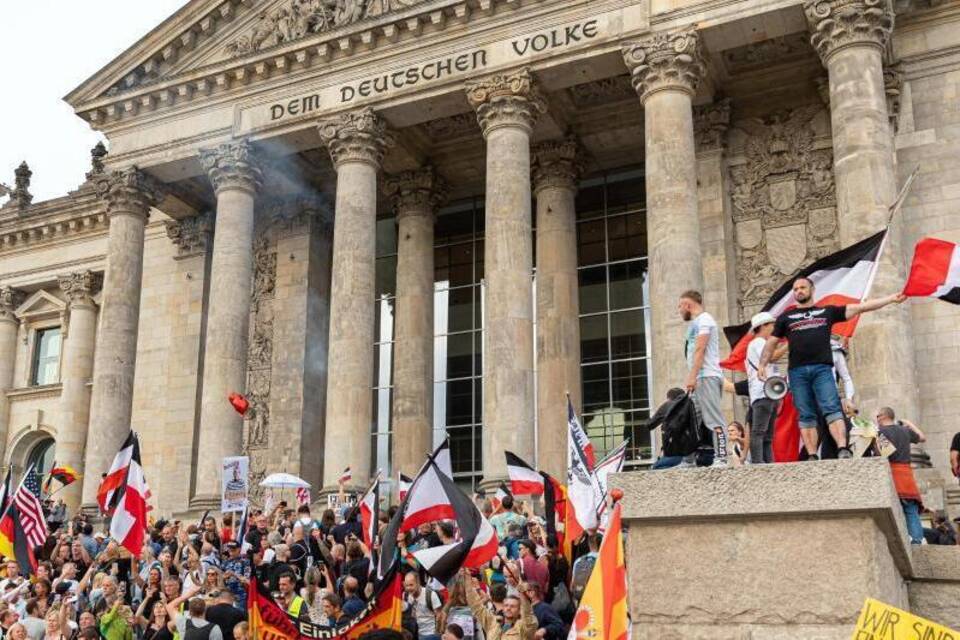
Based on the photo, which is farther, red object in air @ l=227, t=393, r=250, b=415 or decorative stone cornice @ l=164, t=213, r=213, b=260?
decorative stone cornice @ l=164, t=213, r=213, b=260

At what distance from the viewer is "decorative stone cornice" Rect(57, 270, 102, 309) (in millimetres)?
36875

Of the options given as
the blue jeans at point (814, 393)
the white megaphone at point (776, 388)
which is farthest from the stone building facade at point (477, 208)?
the blue jeans at point (814, 393)

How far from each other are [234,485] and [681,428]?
1145cm

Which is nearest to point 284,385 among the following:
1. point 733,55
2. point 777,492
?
point 733,55

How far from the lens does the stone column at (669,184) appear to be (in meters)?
20.5

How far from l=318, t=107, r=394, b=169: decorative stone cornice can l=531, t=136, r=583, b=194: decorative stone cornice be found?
3.98m

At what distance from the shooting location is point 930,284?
957cm

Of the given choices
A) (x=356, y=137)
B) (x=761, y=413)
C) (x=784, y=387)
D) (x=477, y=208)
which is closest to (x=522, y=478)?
(x=761, y=413)

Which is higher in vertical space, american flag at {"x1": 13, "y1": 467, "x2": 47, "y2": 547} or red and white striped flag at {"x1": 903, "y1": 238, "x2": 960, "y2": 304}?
red and white striped flag at {"x1": 903, "y1": 238, "x2": 960, "y2": 304}

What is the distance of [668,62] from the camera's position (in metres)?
22.1

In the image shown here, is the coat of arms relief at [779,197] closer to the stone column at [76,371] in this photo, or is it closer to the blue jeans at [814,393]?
the blue jeans at [814,393]

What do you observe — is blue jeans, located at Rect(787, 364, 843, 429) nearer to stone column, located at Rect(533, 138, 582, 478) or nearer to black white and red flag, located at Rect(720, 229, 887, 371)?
black white and red flag, located at Rect(720, 229, 887, 371)

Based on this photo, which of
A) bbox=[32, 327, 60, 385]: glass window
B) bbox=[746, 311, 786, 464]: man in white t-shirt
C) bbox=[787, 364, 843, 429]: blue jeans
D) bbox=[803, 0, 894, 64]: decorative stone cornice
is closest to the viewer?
bbox=[787, 364, 843, 429]: blue jeans

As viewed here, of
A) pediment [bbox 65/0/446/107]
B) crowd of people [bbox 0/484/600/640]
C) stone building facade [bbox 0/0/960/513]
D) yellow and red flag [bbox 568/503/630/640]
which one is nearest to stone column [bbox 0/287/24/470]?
stone building facade [bbox 0/0/960/513]
